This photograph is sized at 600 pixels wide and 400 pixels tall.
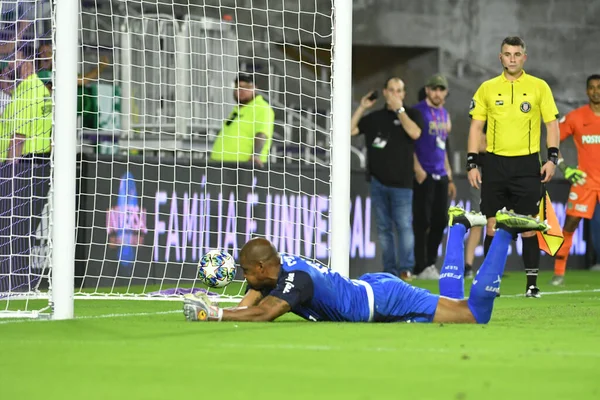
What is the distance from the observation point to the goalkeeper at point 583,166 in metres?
14.1

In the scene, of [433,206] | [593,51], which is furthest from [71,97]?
[593,51]

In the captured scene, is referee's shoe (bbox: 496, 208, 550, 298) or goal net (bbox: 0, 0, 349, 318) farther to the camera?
goal net (bbox: 0, 0, 349, 318)

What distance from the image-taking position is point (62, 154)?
8328mm

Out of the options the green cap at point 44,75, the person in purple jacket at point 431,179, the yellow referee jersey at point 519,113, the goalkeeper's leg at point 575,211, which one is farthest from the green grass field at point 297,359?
the person in purple jacket at point 431,179

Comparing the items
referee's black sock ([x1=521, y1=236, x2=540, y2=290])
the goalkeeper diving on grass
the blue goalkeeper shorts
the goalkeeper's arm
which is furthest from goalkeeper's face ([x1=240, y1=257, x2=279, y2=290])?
the goalkeeper's arm

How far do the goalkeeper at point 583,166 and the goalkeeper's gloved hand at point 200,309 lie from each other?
7.12m

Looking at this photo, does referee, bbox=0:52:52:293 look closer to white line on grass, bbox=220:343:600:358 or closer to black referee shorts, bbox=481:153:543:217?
black referee shorts, bbox=481:153:543:217

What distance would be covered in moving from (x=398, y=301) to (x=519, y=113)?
3456 millimetres

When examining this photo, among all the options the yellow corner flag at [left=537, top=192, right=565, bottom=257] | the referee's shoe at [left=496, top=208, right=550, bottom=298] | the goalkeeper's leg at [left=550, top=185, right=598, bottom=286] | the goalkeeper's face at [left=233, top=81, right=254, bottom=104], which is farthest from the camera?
the goalkeeper's leg at [left=550, top=185, right=598, bottom=286]

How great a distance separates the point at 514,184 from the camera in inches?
416

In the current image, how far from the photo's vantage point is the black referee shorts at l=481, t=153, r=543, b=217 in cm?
1053

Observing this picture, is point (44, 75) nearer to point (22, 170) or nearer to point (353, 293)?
point (22, 170)

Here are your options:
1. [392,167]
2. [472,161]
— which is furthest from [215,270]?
[392,167]

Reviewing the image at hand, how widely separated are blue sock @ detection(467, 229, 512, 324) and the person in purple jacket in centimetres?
763
